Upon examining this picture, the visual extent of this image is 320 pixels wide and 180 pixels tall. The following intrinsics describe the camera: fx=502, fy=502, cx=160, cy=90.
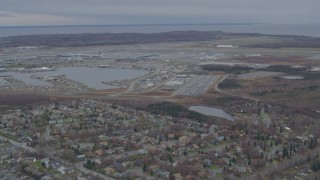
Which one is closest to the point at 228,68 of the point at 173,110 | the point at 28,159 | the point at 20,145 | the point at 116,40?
the point at 173,110

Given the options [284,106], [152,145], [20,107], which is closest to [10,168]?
[152,145]

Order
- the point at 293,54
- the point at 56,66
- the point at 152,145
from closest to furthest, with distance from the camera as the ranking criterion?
the point at 152,145
the point at 56,66
the point at 293,54

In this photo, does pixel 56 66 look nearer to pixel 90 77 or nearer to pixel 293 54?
pixel 90 77

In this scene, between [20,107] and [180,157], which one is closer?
[180,157]

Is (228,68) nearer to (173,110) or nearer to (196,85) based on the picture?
(196,85)

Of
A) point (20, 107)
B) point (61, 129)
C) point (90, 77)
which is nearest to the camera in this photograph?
point (61, 129)

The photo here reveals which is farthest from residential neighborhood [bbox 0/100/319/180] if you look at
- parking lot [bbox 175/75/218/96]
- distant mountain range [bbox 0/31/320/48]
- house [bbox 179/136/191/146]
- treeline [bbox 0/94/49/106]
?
distant mountain range [bbox 0/31/320/48]

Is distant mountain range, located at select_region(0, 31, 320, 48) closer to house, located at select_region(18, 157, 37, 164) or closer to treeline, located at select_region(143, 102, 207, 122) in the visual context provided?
treeline, located at select_region(143, 102, 207, 122)
